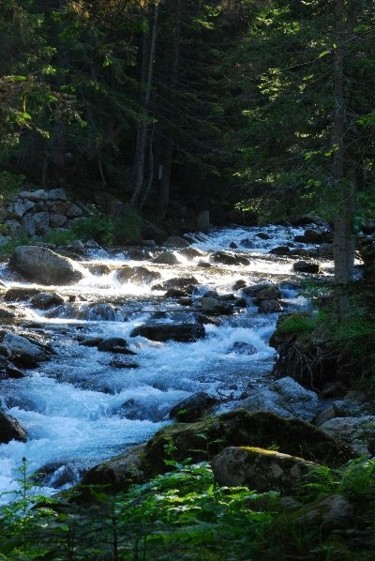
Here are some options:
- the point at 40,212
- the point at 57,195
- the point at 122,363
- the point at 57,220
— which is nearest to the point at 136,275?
the point at 57,220

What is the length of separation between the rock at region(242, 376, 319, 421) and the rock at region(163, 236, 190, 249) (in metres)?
19.1

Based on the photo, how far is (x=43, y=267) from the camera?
20609mm

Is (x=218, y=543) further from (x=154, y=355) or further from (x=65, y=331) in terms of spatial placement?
(x=65, y=331)

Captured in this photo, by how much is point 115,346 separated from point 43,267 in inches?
277

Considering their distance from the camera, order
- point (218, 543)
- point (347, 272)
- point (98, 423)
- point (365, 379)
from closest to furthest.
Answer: point (218, 543) → point (365, 379) → point (98, 423) → point (347, 272)

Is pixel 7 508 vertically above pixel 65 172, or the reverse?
pixel 65 172

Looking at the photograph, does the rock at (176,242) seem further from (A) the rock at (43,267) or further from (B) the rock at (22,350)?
(B) the rock at (22,350)

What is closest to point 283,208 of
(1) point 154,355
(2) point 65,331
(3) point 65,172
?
(1) point 154,355

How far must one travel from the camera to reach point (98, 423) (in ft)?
33.7

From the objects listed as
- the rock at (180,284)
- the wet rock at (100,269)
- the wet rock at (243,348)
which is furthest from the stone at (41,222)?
the wet rock at (243,348)

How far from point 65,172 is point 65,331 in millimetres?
17174

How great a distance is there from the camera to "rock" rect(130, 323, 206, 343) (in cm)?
1537

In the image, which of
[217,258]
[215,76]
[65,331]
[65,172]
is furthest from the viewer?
[215,76]

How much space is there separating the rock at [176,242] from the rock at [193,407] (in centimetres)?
1897
